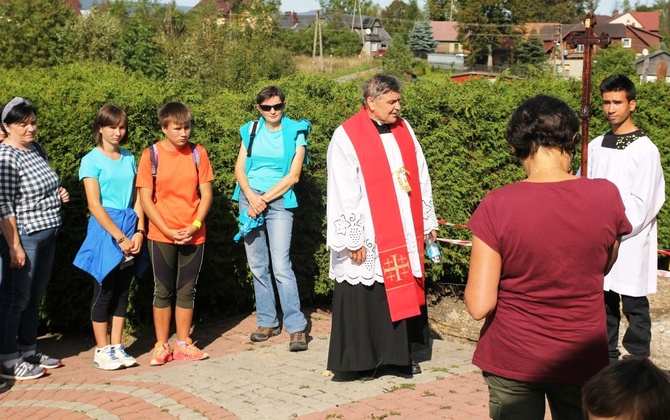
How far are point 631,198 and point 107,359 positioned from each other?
3.98m

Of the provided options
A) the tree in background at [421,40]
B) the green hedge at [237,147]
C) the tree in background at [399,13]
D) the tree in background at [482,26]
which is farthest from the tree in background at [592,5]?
the tree in background at [399,13]

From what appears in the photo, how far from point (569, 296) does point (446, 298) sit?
19.2 feet

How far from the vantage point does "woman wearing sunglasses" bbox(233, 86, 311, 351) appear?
7328mm

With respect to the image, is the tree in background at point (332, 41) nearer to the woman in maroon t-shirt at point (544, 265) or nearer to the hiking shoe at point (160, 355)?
the hiking shoe at point (160, 355)

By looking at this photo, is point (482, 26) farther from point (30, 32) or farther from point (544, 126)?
point (544, 126)

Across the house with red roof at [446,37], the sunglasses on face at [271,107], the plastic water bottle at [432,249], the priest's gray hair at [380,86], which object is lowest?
the house with red roof at [446,37]

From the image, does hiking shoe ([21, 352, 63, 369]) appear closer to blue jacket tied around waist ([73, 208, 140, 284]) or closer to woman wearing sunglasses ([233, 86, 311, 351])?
blue jacket tied around waist ([73, 208, 140, 284])

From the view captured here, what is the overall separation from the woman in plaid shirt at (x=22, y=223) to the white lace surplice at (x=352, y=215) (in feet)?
6.77

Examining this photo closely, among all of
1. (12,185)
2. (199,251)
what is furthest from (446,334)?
(12,185)

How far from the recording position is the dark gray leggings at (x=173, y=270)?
6.96 meters

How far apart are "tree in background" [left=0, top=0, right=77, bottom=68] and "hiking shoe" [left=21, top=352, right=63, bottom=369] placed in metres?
30.1

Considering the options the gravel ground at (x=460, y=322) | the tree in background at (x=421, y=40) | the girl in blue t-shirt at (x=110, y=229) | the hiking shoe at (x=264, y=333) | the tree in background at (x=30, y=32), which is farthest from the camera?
A: the tree in background at (x=421, y=40)

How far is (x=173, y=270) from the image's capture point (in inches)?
279

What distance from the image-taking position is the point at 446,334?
8.25 meters
